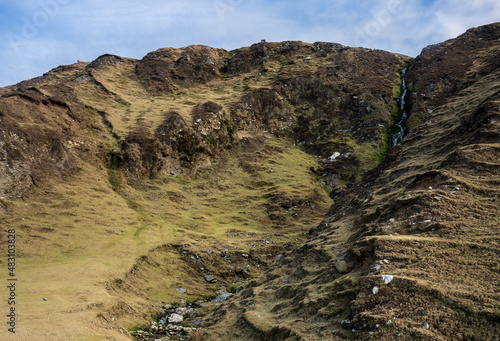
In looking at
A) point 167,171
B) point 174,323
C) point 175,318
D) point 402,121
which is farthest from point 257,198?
point 402,121

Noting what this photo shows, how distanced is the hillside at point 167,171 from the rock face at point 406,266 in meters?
6.81

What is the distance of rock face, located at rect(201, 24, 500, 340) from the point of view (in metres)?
8.42

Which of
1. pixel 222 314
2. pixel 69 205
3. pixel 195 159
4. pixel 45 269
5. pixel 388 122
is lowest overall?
pixel 222 314

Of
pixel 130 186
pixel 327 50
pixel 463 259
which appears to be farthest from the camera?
pixel 327 50

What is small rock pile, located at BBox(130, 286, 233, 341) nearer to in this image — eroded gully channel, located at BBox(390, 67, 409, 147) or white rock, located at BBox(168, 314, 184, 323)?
white rock, located at BBox(168, 314, 184, 323)

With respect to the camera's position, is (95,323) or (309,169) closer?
(95,323)

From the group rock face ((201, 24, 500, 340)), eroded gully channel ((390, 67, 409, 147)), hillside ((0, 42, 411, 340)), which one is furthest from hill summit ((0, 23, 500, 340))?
eroded gully channel ((390, 67, 409, 147))

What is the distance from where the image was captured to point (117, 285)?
19.5m

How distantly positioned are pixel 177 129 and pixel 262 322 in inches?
1214

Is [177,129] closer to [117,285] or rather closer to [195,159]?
[195,159]

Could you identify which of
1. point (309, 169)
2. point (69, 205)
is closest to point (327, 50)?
point (309, 169)

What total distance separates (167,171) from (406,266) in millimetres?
30968

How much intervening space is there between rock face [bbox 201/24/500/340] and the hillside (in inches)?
268

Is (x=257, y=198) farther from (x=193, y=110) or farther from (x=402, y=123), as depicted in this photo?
(x=402, y=123)
